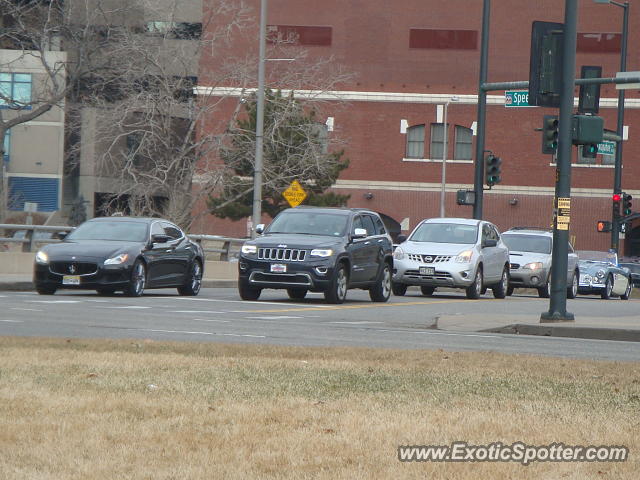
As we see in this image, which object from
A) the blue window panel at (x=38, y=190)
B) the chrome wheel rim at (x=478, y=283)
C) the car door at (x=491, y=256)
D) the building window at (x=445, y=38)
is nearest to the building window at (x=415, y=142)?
the building window at (x=445, y=38)

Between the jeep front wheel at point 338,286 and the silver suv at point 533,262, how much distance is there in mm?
10377

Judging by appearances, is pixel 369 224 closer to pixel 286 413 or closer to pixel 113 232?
pixel 113 232

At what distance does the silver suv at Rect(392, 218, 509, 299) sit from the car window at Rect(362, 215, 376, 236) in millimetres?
3040

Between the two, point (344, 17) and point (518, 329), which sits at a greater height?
point (344, 17)

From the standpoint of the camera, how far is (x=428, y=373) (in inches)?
419

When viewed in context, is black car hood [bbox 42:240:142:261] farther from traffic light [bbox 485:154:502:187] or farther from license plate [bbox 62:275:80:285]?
traffic light [bbox 485:154:502:187]

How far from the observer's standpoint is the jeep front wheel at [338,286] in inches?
→ 923

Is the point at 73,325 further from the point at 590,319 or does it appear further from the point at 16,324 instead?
the point at 590,319

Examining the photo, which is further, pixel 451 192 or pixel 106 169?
pixel 106 169

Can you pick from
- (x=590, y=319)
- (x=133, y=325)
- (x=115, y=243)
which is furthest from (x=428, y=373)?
(x=115, y=243)

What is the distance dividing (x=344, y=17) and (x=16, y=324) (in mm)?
56159

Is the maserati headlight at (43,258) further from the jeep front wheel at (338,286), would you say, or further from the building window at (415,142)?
the building window at (415,142)

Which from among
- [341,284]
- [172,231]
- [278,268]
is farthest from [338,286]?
[172,231]

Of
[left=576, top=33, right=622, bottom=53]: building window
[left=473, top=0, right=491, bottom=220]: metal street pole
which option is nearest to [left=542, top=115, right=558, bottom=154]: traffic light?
[left=473, top=0, right=491, bottom=220]: metal street pole
